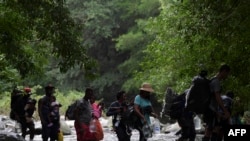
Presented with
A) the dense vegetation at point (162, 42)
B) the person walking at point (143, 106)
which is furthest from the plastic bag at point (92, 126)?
the person walking at point (143, 106)

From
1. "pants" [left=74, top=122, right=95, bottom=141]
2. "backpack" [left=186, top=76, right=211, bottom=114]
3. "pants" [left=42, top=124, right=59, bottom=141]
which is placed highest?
"backpack" [left=186, top=76, right=211, bottom=114]

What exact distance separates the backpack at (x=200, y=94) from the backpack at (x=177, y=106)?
2213 mm

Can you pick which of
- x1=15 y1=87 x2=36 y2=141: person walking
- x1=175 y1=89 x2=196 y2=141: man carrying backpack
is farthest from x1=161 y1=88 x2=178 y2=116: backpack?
x1=15 y1=87 x2=36 y2=141: person walking

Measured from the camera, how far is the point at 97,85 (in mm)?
43562

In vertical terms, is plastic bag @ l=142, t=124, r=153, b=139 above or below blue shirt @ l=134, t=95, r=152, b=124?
below

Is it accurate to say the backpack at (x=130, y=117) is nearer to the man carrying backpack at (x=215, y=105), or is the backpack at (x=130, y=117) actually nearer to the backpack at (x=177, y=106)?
the backpack at (x=177, y=106)

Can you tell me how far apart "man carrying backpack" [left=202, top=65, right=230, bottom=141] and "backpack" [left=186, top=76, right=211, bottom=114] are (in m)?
0.10

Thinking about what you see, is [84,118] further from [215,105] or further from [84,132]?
[215,105]

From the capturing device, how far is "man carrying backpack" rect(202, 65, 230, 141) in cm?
1001

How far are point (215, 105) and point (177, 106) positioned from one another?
2.44m

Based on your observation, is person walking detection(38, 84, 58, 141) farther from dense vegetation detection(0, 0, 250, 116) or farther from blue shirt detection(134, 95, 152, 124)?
blue shirt detection(134, 95, 152, 124)

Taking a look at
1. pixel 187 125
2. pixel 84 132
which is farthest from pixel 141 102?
pixel 84 132

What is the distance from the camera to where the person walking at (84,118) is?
1077 centimetres

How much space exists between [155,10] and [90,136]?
31.2 meters
